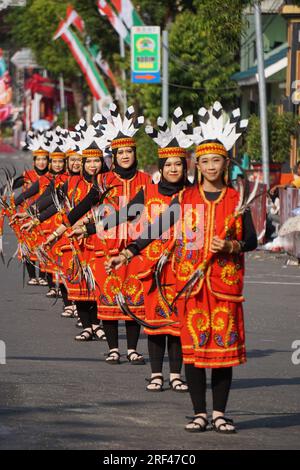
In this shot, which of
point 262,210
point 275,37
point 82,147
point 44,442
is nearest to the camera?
point 44,442

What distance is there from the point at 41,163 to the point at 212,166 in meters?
9.56

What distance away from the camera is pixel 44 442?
28.1 ft

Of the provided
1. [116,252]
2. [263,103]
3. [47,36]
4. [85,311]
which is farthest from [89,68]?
[116,252]

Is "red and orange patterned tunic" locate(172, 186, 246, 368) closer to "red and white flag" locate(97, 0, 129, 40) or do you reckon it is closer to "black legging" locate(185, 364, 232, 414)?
"black legging" locate(185, 364, 232, 414)

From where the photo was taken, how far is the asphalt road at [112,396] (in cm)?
875

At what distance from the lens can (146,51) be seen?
133 feet

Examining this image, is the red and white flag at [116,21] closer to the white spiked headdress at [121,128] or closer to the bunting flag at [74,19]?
the bunting flag at [74,19]

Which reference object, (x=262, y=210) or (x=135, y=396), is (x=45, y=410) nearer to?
(x=135, y=396)

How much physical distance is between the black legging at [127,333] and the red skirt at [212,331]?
9.98 ft

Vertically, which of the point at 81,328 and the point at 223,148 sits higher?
the point at 223,148

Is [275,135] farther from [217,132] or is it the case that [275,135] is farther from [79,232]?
[217,132]

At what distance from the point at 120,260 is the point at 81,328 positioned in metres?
5.09

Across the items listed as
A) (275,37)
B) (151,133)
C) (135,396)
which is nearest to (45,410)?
(135,396)

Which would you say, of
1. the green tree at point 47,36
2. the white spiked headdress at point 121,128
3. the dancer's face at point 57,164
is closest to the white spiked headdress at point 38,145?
the dancer's face at point 57,164
